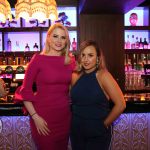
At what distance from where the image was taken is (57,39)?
2.22m

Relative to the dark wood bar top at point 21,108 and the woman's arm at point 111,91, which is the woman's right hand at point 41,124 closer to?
the woman's arm at point 111,91

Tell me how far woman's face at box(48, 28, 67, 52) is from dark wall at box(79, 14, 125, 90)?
3.48 metres

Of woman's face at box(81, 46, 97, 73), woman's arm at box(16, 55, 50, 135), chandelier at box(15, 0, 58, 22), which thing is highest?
chandelier at box(15, 0, 58, 22)

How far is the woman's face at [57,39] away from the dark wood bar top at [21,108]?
94 centimetres

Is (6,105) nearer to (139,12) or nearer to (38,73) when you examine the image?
(38,73)

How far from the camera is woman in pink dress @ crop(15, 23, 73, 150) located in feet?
7.23

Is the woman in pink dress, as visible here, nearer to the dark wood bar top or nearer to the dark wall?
the dark wood bar top

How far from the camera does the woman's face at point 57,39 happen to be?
87.3 inches

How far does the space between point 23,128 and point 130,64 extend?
3554mm

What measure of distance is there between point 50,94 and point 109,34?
369cm

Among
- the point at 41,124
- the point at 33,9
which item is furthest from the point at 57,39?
the point at 33,9

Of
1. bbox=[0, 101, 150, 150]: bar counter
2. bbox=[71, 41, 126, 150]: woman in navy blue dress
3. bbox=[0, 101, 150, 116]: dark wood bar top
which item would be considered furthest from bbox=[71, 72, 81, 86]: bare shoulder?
bbox=[0, 101, 150, 150]: bar counter

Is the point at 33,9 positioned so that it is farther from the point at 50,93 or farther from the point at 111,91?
the point at 111,91

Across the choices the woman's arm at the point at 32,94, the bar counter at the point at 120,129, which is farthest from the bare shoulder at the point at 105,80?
the bar counter at the point at 120,129
